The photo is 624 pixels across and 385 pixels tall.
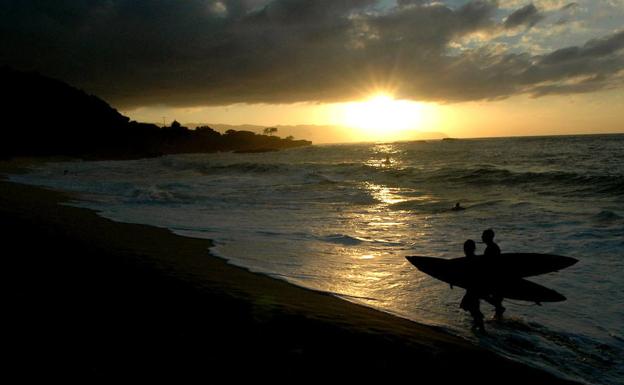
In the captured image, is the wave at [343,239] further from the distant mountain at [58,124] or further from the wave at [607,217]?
the distant mountain at [58,124]

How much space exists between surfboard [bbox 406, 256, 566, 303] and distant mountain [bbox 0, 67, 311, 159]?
285ft

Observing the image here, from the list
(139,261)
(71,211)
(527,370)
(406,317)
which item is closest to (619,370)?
(527,370)

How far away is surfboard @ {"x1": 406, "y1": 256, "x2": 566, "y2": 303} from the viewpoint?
6.51 meters

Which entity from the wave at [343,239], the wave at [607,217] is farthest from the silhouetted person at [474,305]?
the wave at [607,217]

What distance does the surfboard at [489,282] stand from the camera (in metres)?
6.51

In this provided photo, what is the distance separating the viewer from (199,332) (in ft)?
17.6

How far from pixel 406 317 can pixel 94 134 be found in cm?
13249

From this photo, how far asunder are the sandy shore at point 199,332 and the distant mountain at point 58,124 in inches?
3289

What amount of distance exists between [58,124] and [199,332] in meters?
125

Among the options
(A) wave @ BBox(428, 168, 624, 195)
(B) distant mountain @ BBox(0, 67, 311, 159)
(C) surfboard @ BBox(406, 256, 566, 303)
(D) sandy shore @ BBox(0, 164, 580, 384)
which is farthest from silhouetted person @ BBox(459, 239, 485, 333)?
(B) distant mountain @ BBox(0, 67, 311, 159)

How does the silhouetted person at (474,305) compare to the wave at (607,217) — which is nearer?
the silhouetted person at (474,305)

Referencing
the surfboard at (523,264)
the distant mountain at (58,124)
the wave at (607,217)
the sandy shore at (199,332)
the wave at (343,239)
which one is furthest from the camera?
→ the distant mountain at (58,124)

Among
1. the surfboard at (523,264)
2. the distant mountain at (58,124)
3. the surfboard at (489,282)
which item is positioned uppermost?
the distant mountain at (58,124)

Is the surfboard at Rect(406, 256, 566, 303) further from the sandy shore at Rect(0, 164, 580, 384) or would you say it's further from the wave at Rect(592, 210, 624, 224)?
the wave at Rect(592, 210, 624, 224)
